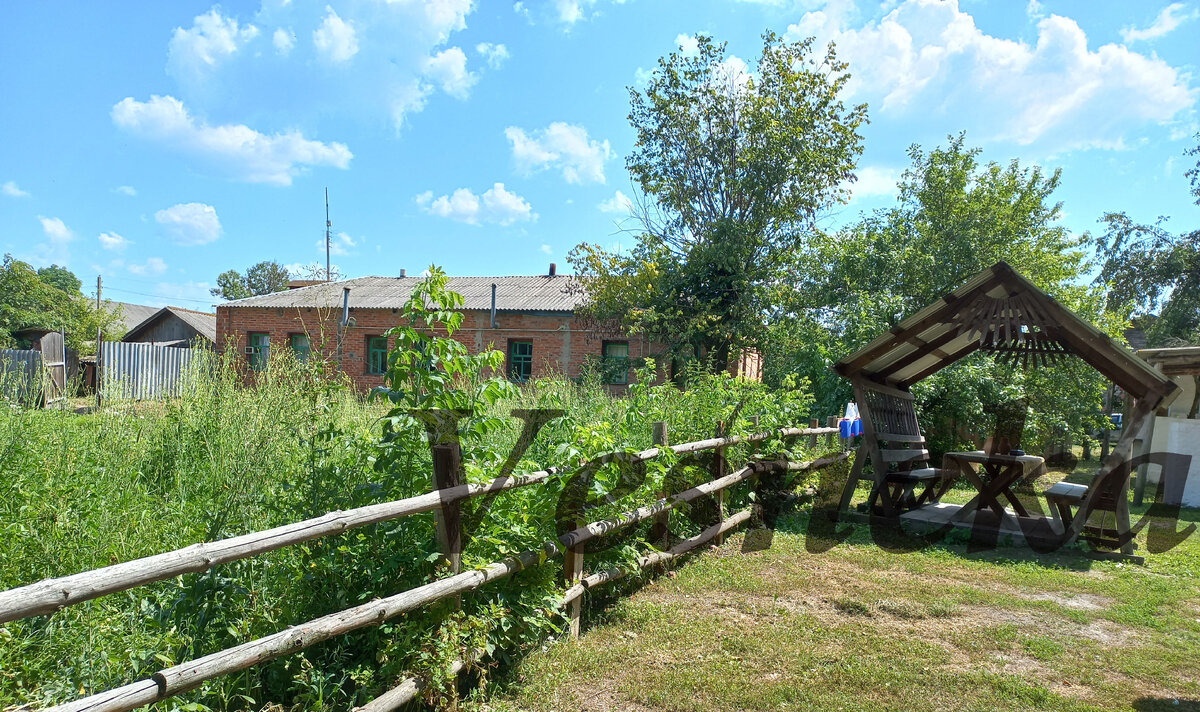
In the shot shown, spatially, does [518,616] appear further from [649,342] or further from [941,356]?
[649,342]

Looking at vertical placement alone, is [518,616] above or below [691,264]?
below

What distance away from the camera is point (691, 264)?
1722 cm

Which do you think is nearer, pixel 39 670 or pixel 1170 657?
pixel 39 670

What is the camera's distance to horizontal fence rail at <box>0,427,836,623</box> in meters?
1.90

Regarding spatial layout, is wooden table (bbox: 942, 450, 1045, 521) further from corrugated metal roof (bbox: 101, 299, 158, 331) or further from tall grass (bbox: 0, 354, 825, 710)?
corrugated metal roof (bbox: 101, 299, 158, 331)

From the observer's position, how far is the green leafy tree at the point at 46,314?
3179 centimetres

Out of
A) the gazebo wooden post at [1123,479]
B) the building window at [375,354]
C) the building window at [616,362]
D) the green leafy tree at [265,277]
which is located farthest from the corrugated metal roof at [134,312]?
the gazebo wooden post at [1123,479]

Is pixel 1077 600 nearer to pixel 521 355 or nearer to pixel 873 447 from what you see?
pixel 873 447

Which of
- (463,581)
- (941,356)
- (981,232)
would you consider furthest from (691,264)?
(463,581)

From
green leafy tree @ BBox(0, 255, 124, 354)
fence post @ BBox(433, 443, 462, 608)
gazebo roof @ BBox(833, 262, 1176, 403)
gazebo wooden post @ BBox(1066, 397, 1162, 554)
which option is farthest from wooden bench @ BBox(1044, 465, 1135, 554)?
green leafy tree @ BBox(0, 255, 124, 354)

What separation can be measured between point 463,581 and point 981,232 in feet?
59.4

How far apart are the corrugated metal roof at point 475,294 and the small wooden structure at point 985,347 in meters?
13.7

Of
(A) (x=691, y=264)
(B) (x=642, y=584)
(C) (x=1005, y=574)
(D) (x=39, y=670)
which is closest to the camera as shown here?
(D) (x=39, y=670)

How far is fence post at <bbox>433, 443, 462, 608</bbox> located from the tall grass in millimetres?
75
